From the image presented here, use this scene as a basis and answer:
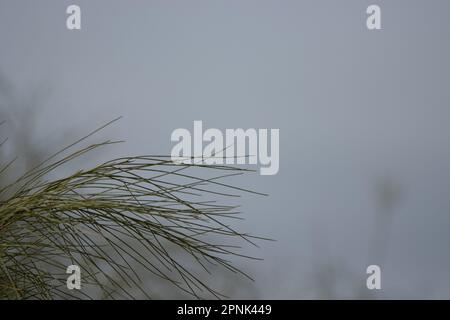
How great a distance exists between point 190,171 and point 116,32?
0.34m

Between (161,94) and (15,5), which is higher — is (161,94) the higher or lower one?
the lower one

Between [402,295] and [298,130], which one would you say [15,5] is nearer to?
[298,130]

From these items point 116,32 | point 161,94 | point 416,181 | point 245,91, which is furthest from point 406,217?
point 116,32

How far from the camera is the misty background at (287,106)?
1.34 metres

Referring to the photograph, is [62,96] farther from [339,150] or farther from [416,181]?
[416,181]

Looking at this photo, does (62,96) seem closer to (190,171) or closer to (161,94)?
(161,94)

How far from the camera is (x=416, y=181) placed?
1361 millimetres

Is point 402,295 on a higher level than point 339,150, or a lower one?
lower

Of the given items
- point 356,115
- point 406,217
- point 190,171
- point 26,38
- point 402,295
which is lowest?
point 402,295

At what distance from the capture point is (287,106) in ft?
4.45

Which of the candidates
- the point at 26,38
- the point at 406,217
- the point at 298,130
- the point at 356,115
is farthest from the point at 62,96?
the point at 406,217

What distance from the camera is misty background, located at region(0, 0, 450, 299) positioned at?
1342mm

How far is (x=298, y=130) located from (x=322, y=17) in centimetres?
25

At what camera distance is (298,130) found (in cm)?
136
